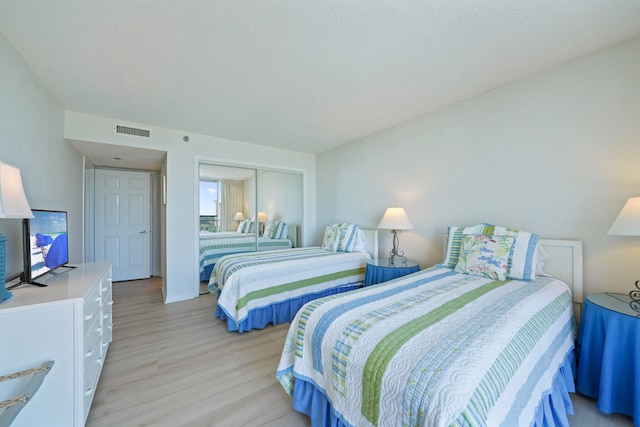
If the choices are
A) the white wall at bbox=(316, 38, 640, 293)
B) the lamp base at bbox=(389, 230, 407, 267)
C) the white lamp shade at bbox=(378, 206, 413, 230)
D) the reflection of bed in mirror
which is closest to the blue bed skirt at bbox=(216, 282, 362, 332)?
the lamp base at bbox=(389, 230, 407, 267)

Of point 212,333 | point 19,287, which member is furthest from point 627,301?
point 19,287

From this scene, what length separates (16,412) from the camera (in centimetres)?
106

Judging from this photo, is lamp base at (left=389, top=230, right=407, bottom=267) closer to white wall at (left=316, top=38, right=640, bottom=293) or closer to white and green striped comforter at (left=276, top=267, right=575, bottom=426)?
white wall at (left=316, top=38, right=640, bottom=293)

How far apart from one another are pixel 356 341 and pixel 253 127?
3147 millimetres

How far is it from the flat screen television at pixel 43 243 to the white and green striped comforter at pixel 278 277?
1.32 metres

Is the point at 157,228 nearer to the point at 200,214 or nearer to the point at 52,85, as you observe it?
the point at 200,214

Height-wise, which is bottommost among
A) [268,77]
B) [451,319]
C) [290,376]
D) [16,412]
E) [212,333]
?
[212,333]

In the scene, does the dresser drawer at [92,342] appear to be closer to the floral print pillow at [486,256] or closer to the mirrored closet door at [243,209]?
the mirrored closet door at [243,209]

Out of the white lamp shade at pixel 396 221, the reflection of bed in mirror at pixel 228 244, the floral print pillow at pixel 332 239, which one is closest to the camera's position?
the white lamp shade at pixel 396 221

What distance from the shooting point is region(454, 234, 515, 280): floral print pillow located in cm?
210

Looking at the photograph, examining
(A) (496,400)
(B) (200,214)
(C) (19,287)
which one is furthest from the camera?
(B) (200,214)

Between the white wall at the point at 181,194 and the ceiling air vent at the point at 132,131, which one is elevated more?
the ceiling air vent at the point at 132,131

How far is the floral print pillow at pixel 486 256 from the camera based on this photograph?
6.88 feet

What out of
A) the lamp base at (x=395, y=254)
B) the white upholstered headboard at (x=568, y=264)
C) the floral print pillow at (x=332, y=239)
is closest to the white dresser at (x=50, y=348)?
the lamp base at (x=395, y=254)
